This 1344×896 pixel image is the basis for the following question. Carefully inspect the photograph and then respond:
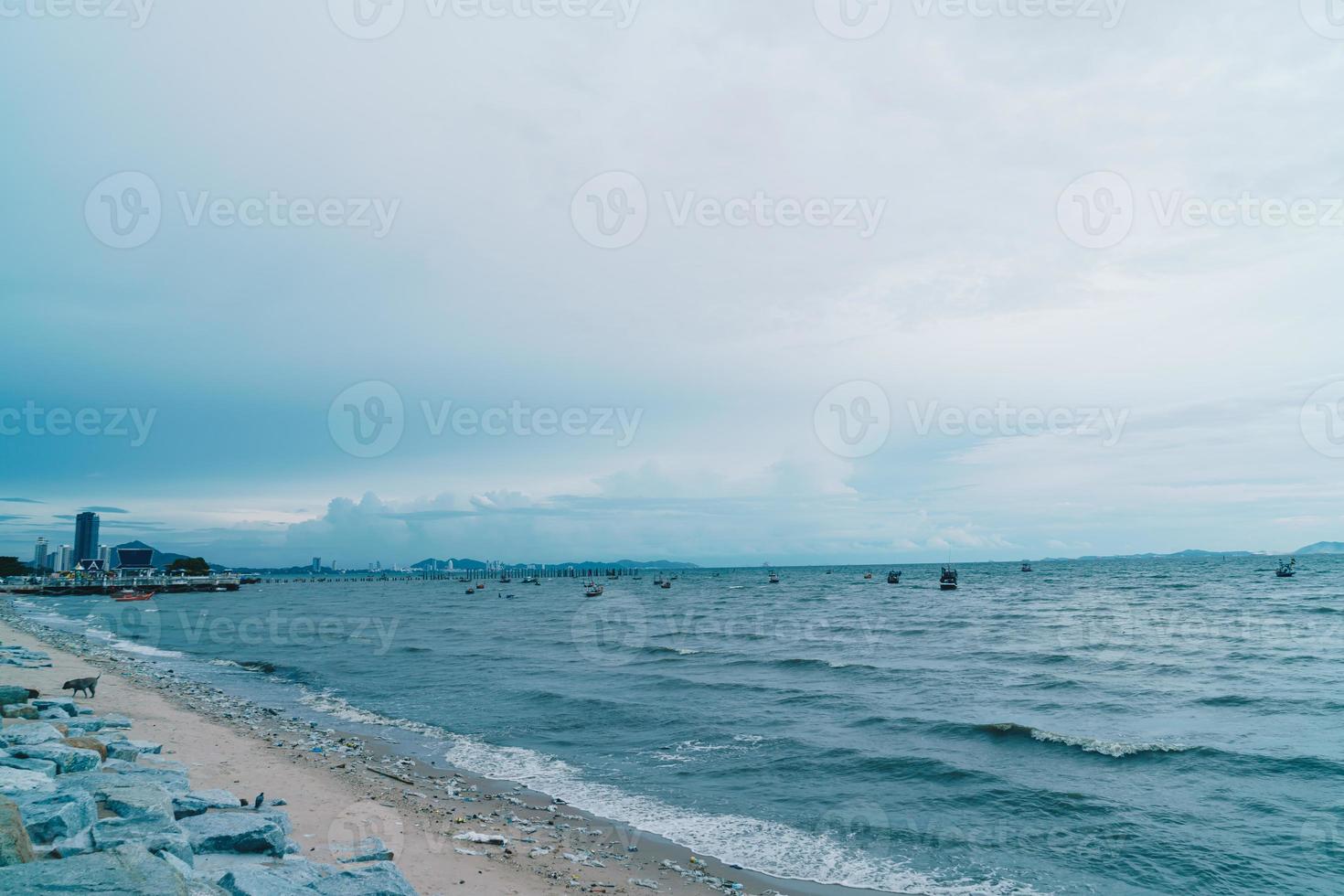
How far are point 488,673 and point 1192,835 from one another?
24791mm

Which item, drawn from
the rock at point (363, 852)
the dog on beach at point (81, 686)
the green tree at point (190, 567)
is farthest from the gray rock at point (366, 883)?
the green tree at point (190, 567)

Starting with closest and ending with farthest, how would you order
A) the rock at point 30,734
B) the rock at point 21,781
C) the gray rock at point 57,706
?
1. the rock at point 21,781
2. the rock at point 30,734
3. the gray rock at point 57,706

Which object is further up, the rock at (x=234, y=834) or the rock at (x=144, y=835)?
the rock at (x=144, y=835)

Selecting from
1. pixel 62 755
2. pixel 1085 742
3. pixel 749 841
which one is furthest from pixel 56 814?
pixel 1085 742

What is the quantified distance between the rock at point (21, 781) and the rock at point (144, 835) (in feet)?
2.58

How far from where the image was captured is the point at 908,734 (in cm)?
1934

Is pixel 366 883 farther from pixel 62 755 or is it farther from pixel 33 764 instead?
pixel 62 755

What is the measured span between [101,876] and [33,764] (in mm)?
5321

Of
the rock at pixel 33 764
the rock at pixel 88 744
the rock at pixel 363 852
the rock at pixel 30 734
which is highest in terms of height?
the rock at pixel 33 764

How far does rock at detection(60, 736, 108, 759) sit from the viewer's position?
1091 centimetres

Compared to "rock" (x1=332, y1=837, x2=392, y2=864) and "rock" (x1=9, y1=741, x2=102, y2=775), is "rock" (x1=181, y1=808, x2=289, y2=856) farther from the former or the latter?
"rock" (x1=9, y1=741, x2=102, y2=775)

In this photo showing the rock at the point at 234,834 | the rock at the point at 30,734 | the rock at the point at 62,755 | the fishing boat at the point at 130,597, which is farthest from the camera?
the fishing boat at the point at 130,597

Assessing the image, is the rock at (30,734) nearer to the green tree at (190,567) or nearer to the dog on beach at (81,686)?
the dog on beach at (81,686)

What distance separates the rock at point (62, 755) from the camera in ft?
31.3
